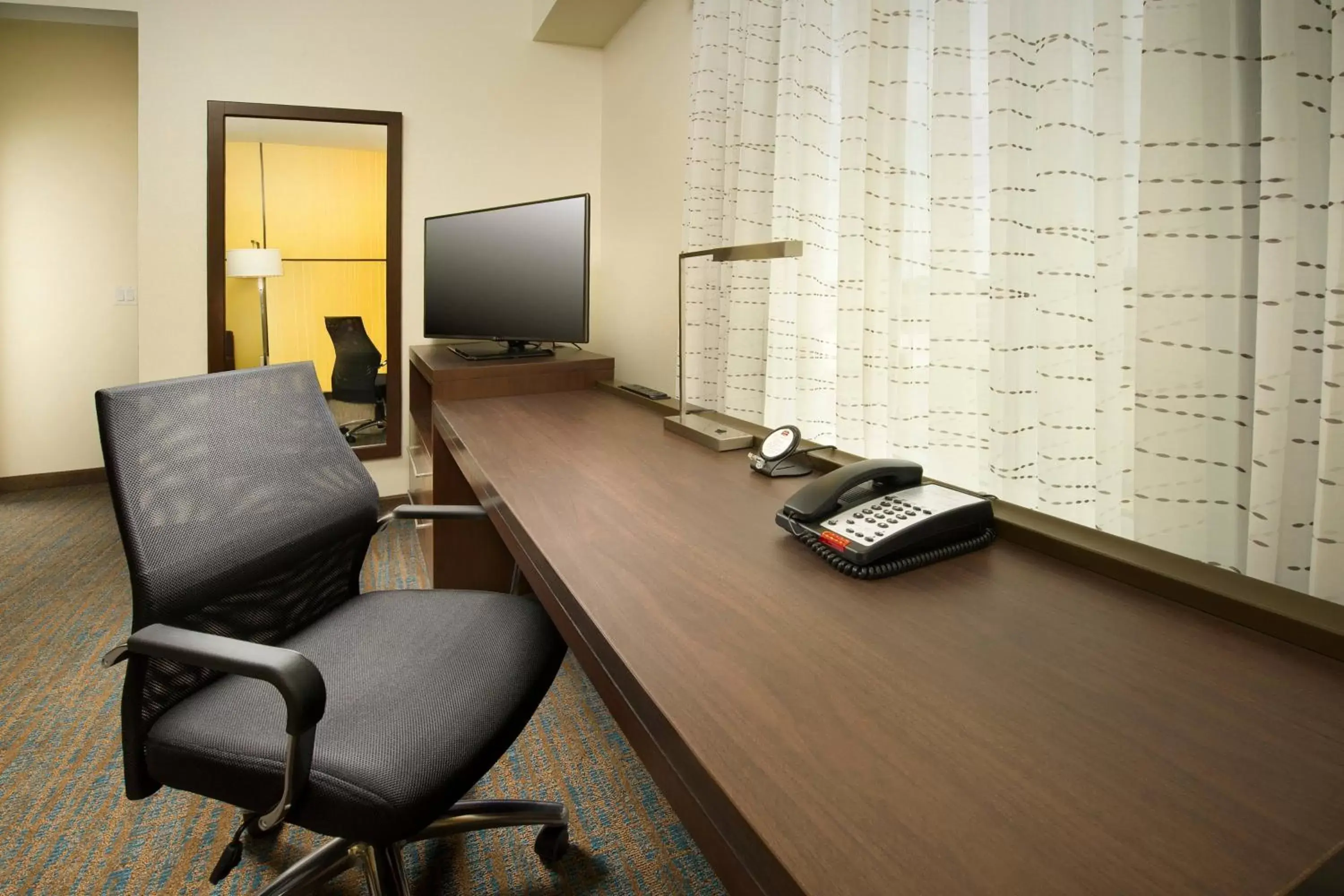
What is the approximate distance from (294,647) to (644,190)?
7.21 feet

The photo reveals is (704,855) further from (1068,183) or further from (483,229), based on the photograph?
(483,229)

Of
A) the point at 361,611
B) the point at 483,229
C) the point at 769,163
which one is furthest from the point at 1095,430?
the point at 483,229

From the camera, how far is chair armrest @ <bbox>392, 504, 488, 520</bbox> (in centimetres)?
147

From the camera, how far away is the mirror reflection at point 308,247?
3.04 meters

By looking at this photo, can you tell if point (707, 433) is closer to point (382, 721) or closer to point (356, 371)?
point (382, 721)

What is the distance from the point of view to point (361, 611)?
138 centimetres

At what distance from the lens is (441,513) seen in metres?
1.48

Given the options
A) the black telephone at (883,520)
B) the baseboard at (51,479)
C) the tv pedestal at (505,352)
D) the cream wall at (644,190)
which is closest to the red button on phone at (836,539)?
the black telephone at (883,520)

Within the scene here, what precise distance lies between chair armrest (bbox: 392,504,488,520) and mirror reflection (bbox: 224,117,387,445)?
1858 millimetres

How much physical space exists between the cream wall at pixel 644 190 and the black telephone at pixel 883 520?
149 cm

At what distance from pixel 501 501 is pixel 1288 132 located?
120cm

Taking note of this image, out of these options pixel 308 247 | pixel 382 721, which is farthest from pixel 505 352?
pixel 382 721

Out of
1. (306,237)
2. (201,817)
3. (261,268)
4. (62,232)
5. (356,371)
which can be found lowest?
(201,817)

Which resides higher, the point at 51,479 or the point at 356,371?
the point at 356,371
